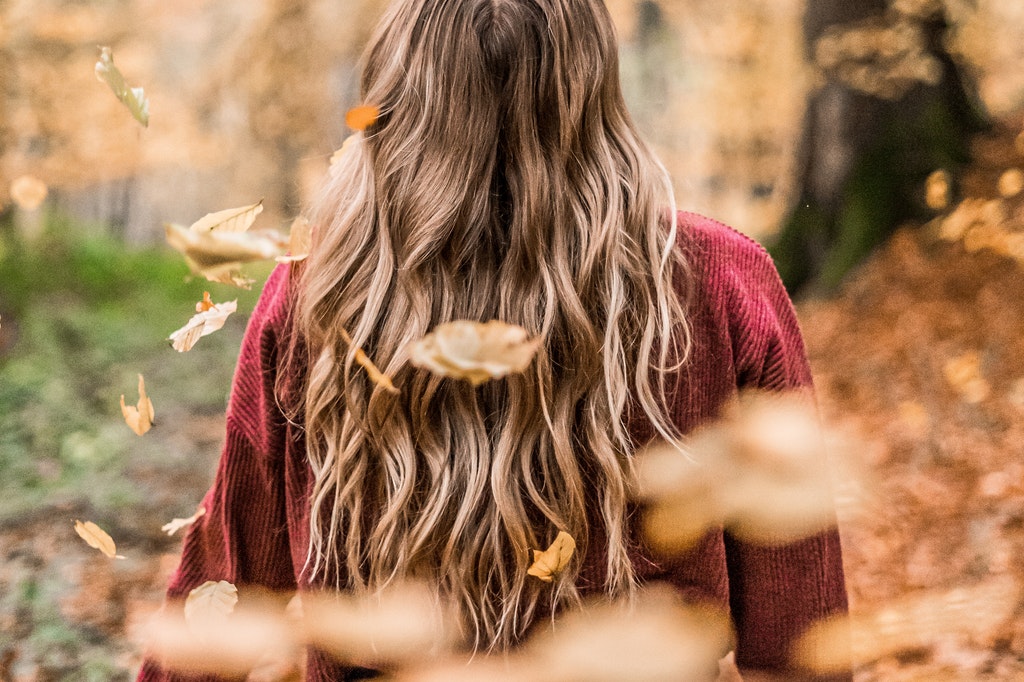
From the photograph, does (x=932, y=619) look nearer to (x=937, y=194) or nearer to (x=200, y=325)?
(x=937, y=194)

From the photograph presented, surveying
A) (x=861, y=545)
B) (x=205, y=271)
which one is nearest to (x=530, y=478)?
(x=205, y=271)

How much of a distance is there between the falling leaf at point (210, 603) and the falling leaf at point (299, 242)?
702 mm

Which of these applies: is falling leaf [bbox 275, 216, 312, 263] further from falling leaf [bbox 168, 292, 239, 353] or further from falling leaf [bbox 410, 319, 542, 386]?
falling leaf [bbox 410, 319, 542, 386]

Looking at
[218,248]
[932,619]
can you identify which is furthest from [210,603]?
[932,619]

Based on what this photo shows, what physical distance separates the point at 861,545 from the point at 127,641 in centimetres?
336

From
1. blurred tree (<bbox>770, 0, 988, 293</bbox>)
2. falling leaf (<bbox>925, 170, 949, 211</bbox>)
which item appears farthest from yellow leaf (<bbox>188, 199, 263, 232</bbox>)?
blurred tree (<bbox>770, 0, 988, 293</bbox>)

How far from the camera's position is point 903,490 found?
412 cm

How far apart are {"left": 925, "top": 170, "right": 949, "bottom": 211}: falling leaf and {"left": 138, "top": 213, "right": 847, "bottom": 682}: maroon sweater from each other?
3.97m

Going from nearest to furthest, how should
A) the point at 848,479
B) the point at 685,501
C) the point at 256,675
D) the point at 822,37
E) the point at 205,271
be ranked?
1. the point at 205,271
2. the point at 685,501
3. the point at 256,675
4. the point at 848,479
5. the point at 822,37

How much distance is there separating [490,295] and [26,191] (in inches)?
263

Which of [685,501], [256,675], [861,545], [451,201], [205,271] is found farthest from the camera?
[861,545]

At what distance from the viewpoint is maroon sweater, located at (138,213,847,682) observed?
4.31 ft

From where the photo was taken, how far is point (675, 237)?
1.25 metres

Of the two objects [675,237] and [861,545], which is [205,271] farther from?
[861,545]
